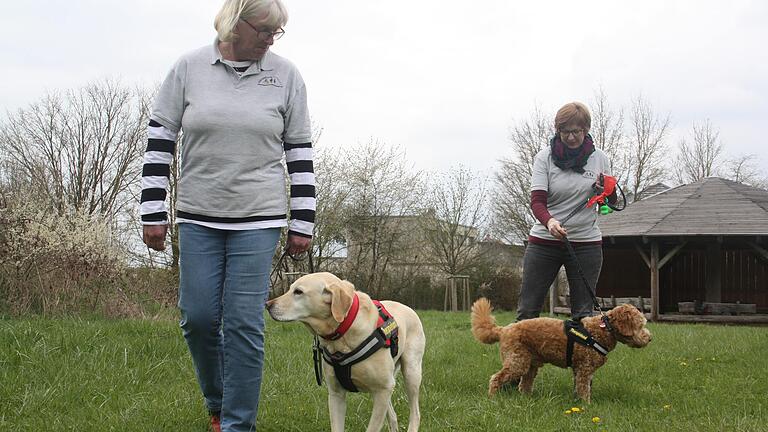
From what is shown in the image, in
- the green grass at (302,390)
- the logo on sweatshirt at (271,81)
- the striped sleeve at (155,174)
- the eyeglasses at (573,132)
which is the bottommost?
the green grass at (302,390)

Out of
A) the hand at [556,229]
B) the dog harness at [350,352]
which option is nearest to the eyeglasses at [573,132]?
the hand at [556,229]

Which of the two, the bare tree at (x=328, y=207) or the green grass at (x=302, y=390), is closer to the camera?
the green grass at (x=302, y=390)

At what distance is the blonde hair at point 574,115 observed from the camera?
5586 mm

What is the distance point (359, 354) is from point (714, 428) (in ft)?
7.67

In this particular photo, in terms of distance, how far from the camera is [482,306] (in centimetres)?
577

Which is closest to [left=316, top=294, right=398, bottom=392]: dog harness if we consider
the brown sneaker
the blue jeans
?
the blue jeans

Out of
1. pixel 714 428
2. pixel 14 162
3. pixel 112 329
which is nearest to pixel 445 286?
pixel 14 162

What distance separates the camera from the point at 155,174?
11.7ft

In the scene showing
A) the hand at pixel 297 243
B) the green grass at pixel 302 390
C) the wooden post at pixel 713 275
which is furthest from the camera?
the wooden post at pixel 713 275

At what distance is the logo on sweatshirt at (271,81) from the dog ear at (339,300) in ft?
3.44

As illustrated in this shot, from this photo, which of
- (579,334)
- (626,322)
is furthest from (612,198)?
(579,334)

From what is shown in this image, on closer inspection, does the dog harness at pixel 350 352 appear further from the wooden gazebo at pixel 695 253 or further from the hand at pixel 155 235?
the wooden gazebo at pixel 695 253

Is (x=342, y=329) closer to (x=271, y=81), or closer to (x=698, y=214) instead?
(x=271, y=81)

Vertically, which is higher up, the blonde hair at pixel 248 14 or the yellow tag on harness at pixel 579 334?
the blonde hair at pixel 248 14
